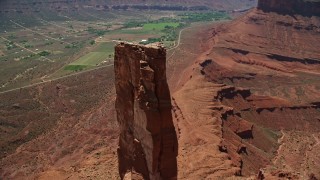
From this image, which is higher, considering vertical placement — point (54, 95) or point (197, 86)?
point (197, 86)

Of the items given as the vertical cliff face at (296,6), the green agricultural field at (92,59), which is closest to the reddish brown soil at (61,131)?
the green agricultural field at (92,59)

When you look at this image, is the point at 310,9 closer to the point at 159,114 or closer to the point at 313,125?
the point at 313,125

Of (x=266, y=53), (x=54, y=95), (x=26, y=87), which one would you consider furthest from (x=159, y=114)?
(x=266, y=53)

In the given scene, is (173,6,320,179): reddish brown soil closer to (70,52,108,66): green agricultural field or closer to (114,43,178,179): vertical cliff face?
(114,43,178,179): vertical cliff face

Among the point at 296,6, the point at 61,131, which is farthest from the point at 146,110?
the point at 296,6

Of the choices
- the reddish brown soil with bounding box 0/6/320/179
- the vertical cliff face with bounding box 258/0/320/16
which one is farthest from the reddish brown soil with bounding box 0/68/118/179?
the vertical cliff face with bounding box 258/0/320/16

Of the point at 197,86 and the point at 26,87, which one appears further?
the point at 26,87

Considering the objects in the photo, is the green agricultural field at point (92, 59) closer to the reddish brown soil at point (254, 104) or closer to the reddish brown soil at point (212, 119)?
the reddish brown soil at point (212, 119)
